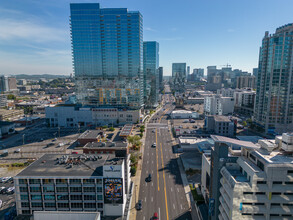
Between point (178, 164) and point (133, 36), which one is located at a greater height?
point (133, 36)

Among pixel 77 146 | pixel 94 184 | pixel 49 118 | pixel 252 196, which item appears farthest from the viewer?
pixel 49 118

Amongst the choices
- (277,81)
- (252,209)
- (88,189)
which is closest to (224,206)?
(252,209)

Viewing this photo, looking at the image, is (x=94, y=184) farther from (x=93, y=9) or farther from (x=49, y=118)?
(x=93, y=9)

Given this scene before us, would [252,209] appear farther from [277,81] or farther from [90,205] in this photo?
[277,81]

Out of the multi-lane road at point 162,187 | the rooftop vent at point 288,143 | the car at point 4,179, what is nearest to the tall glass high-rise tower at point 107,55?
the multi-lane road at point 162,187

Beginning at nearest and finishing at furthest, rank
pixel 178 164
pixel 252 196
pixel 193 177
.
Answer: pixel 252 196, pixel 193 177, pixel 178 164

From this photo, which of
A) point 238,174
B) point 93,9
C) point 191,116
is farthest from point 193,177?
point 93,9
